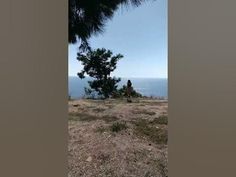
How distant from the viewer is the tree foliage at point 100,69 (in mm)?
2209

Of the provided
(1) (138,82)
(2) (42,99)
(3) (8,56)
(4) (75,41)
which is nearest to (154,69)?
(1) (138,82)

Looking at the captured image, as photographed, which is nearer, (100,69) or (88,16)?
(88,16)

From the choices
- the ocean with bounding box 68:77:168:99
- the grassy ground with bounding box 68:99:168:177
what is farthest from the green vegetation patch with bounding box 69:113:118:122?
the ocean with bounding box 68:77:168:99

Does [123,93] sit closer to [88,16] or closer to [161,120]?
[161,120]

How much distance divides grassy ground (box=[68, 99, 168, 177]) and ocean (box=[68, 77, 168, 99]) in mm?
58

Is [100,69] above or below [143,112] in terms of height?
above

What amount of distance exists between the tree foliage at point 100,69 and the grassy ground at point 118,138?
9 cm

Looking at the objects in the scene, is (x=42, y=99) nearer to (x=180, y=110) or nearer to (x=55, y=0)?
(x=55, y=0)

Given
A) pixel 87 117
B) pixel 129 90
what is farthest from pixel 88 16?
pixel 87 117

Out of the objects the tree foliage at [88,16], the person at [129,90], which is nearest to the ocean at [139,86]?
the person at [129,90]

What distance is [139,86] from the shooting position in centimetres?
219

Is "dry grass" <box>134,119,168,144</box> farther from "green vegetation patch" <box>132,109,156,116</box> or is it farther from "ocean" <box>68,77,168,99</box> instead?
"ocean" <box>68,77,168,99</box>

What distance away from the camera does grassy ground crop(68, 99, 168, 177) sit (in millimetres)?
2107

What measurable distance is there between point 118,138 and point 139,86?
1.31 ft
